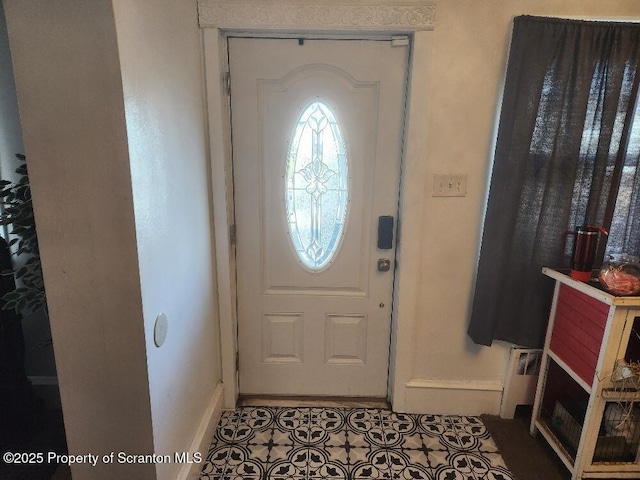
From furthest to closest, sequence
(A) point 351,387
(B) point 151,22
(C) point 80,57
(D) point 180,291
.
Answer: (A) point 351,387, (D) point 180,291, (B) point 151,22, (C) point 80,57

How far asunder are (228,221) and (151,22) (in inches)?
35.8

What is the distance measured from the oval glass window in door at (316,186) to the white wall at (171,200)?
0.44m

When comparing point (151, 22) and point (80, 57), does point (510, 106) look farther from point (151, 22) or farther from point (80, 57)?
point (80, 57)

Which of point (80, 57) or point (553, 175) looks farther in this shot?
point (553, 175)

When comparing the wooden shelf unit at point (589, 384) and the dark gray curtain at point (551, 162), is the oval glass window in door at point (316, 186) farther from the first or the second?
the wooden shelf unit at point (589, 384)

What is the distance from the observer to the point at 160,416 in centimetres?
120

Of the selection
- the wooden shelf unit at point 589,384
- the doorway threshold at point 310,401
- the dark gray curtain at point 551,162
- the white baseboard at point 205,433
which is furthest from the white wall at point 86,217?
the wooden shelf unit at point 589,384

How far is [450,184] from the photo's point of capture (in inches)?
67.8

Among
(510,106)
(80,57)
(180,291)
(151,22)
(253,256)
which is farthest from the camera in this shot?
(253,256)

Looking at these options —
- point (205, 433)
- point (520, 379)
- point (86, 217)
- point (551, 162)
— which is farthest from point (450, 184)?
point (205, 433)

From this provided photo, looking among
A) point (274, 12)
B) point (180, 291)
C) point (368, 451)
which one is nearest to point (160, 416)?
point (180, 291)

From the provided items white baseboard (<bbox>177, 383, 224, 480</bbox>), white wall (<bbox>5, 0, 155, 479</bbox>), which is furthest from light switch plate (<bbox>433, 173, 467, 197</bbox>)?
white baseboard (<bbox>177, 383, 224, 480</bbox>)

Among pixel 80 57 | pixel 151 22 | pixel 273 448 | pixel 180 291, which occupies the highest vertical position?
pixel 151 22

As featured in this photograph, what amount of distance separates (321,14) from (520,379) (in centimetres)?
211
